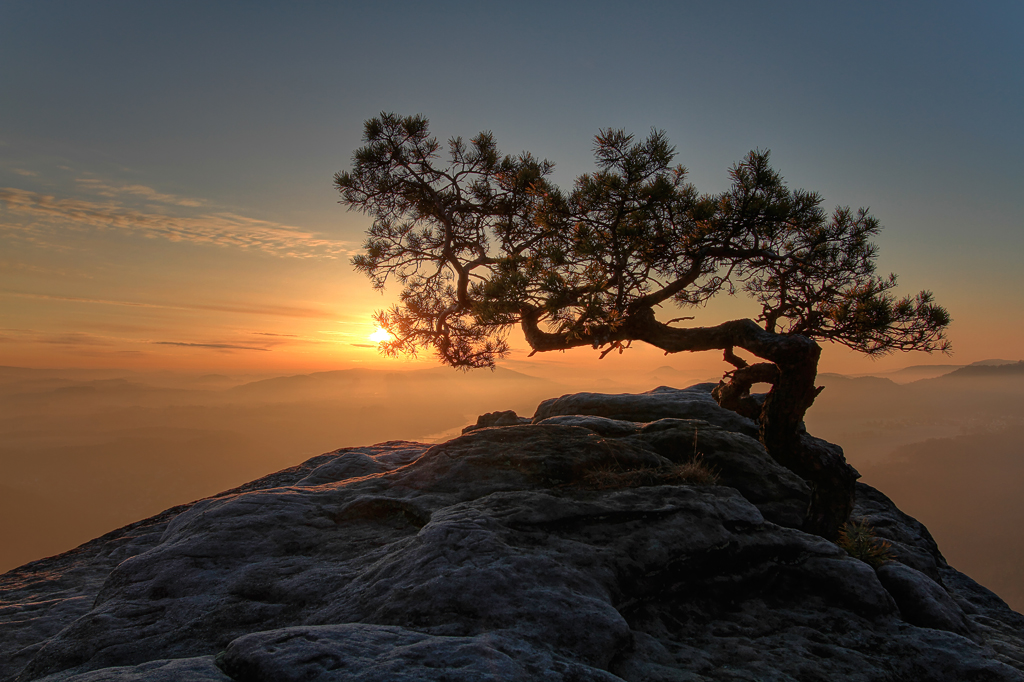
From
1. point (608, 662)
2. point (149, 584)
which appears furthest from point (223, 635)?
point (608, 662)

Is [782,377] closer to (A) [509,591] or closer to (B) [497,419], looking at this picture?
(A) [509,591]

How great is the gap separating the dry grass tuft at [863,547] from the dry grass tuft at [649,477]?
2948 mm

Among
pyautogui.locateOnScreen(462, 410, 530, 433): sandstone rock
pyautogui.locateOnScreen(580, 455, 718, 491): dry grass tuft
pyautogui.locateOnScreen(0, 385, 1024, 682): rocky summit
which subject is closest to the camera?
pyautogui.locateOnScreen(0, 385, 1024, 682): rocky summit

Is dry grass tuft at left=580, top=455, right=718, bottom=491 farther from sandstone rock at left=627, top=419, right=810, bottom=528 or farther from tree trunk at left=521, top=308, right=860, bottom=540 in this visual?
tree trunk at left=521, top=308, right=860, bottom=540

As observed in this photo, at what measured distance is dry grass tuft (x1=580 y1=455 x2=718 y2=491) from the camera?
9.28m

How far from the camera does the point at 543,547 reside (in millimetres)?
6902

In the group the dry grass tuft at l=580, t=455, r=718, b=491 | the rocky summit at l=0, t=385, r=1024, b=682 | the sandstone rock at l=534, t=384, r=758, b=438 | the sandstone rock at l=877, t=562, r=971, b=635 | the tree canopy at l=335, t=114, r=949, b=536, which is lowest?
the sandstone rock at l=877, t=562, r=971, b=635

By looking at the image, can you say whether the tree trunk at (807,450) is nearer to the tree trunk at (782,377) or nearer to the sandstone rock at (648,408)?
the tree trunk at (782,377)

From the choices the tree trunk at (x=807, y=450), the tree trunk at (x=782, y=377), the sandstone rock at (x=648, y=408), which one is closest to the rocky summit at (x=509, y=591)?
the tree trunk at (x=807, y=450)

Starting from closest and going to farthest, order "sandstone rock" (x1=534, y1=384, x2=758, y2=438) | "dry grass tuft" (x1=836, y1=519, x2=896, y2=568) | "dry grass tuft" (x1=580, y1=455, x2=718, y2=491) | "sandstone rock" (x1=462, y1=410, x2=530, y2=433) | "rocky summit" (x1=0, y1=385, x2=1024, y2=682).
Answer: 1. "rocky summit" (x1=0, y1=385, x2=1024, y2=682)
2. "dry grass tuft" (x1=580, y1=455, x2=718, y2=491)
3. "dry grass tuft" (x1=836, y1=519, x2=896, y2=568)
4. "sandstone rock" (x1=534, y1=384, x2=758, y2=438)
5. "sandstone rock" (x1=462, y1=410, x2=530, y2=433)

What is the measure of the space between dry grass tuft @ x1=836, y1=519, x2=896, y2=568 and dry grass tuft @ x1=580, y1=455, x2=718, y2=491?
9.67 ft

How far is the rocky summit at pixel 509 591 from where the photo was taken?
4.76 meters

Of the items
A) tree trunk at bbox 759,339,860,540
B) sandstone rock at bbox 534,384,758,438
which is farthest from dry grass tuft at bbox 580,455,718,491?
sandstone rock at bbox 534,384,758,438

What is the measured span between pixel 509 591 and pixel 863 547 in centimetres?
842
